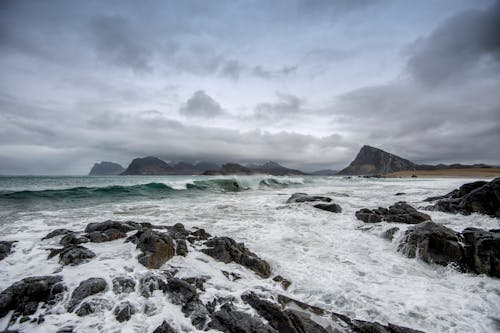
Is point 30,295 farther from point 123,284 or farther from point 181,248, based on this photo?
point 181,248

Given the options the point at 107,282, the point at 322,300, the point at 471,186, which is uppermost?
the point at 471,186

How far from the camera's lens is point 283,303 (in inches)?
168

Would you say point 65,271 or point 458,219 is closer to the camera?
point 65,271

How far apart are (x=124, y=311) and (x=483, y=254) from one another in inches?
318

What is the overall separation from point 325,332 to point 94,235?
21.4 feet

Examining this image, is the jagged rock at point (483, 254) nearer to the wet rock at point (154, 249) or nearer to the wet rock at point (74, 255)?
the wet rock at point (154, 249)

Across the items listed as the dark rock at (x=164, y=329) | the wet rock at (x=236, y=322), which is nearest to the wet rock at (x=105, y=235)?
the dark rock at (x=164, y=329)

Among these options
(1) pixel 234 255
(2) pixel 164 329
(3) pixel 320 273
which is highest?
(1) pixel 234 255

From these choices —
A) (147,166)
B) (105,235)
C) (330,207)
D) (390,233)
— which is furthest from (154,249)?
(147,166)

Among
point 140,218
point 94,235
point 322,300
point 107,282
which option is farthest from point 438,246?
point 140,218

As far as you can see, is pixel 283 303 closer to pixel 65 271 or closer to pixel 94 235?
pixel 65 271

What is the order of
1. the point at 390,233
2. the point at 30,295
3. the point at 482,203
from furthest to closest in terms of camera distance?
the point at 482,203
the point at 390,233
the point at 30,295

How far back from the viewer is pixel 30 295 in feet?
12.8

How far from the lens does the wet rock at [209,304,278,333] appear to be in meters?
3.54
